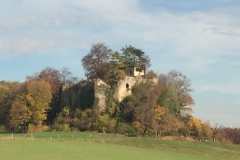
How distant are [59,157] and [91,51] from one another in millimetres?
47311

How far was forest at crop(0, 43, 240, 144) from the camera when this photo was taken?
7238 centimetres

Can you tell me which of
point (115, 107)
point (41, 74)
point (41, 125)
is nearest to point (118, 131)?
point (115, 107)

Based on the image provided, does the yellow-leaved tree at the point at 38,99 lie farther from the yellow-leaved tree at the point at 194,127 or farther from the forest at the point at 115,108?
the yellow-leaved tree at the point at 194,127

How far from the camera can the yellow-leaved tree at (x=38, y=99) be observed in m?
Result: 75.9

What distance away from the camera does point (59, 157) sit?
36.3 m

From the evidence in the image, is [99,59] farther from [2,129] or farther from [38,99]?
[2,129]

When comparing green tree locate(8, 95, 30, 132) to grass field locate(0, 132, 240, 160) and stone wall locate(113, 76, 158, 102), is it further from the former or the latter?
stone wall locate(113, 76, 158, 102)

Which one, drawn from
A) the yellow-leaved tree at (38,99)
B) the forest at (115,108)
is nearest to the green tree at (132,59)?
the forest at (115,108)

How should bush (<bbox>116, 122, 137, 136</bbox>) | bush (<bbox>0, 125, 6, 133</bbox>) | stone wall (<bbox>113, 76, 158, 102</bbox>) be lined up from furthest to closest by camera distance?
bush (<bbox>0, 125, 6, 133</bbox>), stone wall (<bbox>113, 76, 158, 102</bbox>), bush (<bbox>116, 122, 137, 136</bbox>)

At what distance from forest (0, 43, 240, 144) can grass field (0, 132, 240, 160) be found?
10.3 metres

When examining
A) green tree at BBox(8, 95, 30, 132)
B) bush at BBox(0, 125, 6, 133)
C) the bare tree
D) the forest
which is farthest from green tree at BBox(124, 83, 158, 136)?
bush at BBox(0, 125, 6, 133)

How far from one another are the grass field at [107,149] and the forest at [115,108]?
33.7 ft

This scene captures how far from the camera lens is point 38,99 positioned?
76.9 meters

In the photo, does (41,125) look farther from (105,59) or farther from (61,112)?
(105,59)
